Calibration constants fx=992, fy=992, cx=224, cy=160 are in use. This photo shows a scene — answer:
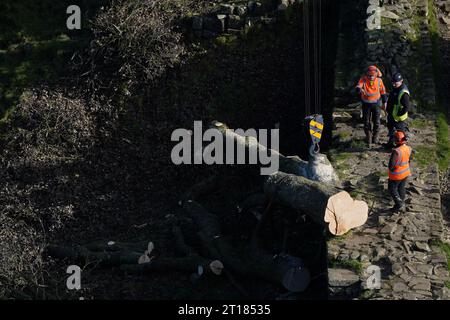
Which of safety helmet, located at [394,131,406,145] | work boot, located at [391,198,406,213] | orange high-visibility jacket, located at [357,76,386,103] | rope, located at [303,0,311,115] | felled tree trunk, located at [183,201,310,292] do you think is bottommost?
felled tree trunk, located at [183,201,310,292]

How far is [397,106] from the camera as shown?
17.2 metres

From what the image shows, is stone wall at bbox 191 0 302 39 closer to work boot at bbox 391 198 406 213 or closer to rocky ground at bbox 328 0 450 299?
rocky ground at bbox 328 0 450 299

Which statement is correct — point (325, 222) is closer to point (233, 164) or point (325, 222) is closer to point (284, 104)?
point (233, 164)

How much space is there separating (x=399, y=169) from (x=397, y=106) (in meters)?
2.14

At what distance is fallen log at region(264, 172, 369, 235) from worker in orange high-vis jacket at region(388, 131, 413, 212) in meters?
0.58

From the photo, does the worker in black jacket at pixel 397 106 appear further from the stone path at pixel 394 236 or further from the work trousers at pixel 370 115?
the stone path at pixel 394 236

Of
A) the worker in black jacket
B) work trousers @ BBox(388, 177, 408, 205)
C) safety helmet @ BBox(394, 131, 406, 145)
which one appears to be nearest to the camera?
safety helmet @ BBox(394, 131, 406, 145)

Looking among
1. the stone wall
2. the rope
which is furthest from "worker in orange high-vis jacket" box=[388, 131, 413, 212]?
the stone wall

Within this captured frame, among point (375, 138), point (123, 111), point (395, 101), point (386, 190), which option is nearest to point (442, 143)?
point (375, 138)

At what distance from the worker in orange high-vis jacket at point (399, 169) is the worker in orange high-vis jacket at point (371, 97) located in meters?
2.13

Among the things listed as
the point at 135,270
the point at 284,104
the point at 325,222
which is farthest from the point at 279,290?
the point at 284,104

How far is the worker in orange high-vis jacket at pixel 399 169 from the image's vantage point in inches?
603

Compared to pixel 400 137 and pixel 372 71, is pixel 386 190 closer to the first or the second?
pixel 400 137

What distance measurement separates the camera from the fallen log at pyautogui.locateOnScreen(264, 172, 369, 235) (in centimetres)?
1494
